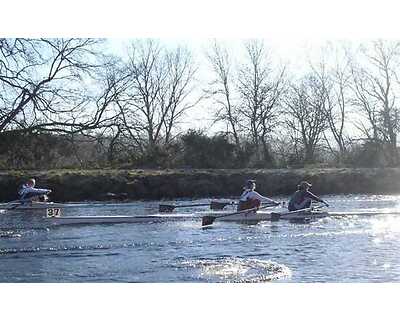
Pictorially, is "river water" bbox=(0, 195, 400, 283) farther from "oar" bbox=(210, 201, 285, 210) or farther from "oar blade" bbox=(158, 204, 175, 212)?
"oar" bbox=(210, 201, 285, 210)

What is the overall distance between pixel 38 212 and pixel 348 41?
5.66 meters

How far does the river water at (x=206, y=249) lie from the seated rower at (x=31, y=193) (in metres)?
0.49

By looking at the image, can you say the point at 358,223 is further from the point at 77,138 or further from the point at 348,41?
the point at 77,138

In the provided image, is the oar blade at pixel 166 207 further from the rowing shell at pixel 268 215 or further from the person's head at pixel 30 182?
the person's head at pixel 30 182

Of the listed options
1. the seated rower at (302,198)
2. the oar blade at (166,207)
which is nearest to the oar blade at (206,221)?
the oar blade at (166,207)

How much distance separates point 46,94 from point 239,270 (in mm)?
3067

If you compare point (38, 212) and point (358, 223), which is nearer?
point (358, 223)

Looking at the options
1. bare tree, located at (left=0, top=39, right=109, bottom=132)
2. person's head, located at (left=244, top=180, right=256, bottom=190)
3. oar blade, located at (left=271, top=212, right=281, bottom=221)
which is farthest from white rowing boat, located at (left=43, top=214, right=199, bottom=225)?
bare tree, located at (left=0, top=39, right=109, bottom=132)

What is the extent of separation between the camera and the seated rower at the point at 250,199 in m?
9.45

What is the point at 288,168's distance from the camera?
8375 millimetres
